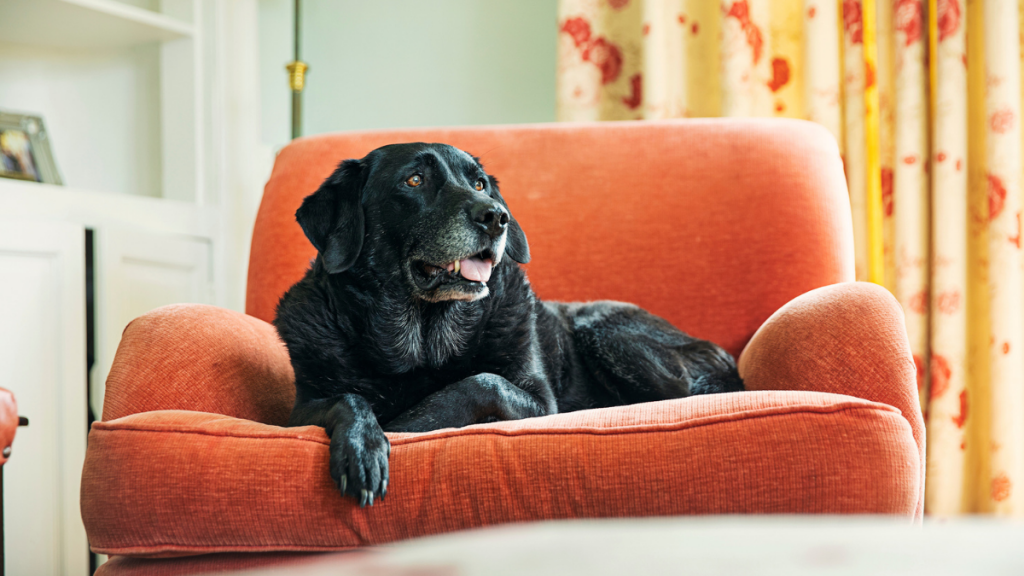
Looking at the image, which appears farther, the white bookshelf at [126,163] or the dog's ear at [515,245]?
the white bookshelf at [126,163]

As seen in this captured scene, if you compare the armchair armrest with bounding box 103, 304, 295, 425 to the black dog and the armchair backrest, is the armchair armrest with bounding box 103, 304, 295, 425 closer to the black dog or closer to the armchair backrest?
the black dog

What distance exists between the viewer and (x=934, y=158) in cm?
221

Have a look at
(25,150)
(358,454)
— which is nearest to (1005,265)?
(358,454)

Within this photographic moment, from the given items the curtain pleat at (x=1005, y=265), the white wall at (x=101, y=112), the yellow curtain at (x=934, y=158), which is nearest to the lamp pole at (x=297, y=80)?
the white wall at (x=101, y=112)

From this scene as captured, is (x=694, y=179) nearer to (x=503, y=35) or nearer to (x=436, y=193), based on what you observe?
(x=436, y=193)

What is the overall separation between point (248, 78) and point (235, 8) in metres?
0.26

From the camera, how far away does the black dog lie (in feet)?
4.38

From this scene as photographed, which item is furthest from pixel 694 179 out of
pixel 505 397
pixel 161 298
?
pixel 161 298

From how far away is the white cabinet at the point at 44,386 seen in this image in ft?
6.83

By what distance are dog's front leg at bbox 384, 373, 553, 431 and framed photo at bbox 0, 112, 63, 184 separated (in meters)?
1.87

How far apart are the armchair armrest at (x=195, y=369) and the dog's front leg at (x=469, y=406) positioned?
323 mm

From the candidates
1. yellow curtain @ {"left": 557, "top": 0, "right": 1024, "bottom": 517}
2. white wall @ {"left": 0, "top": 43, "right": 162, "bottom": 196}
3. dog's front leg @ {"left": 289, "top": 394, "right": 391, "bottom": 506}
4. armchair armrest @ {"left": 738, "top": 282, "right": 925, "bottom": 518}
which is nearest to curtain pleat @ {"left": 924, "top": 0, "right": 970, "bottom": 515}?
yellow curtain @ {"left": 557, "top": 0, "right": 1024, "bottom": 517}

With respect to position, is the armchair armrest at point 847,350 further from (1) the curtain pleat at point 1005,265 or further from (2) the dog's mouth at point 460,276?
(1) the curtain pleat at point 1005,265

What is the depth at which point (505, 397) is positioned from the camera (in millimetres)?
1265
